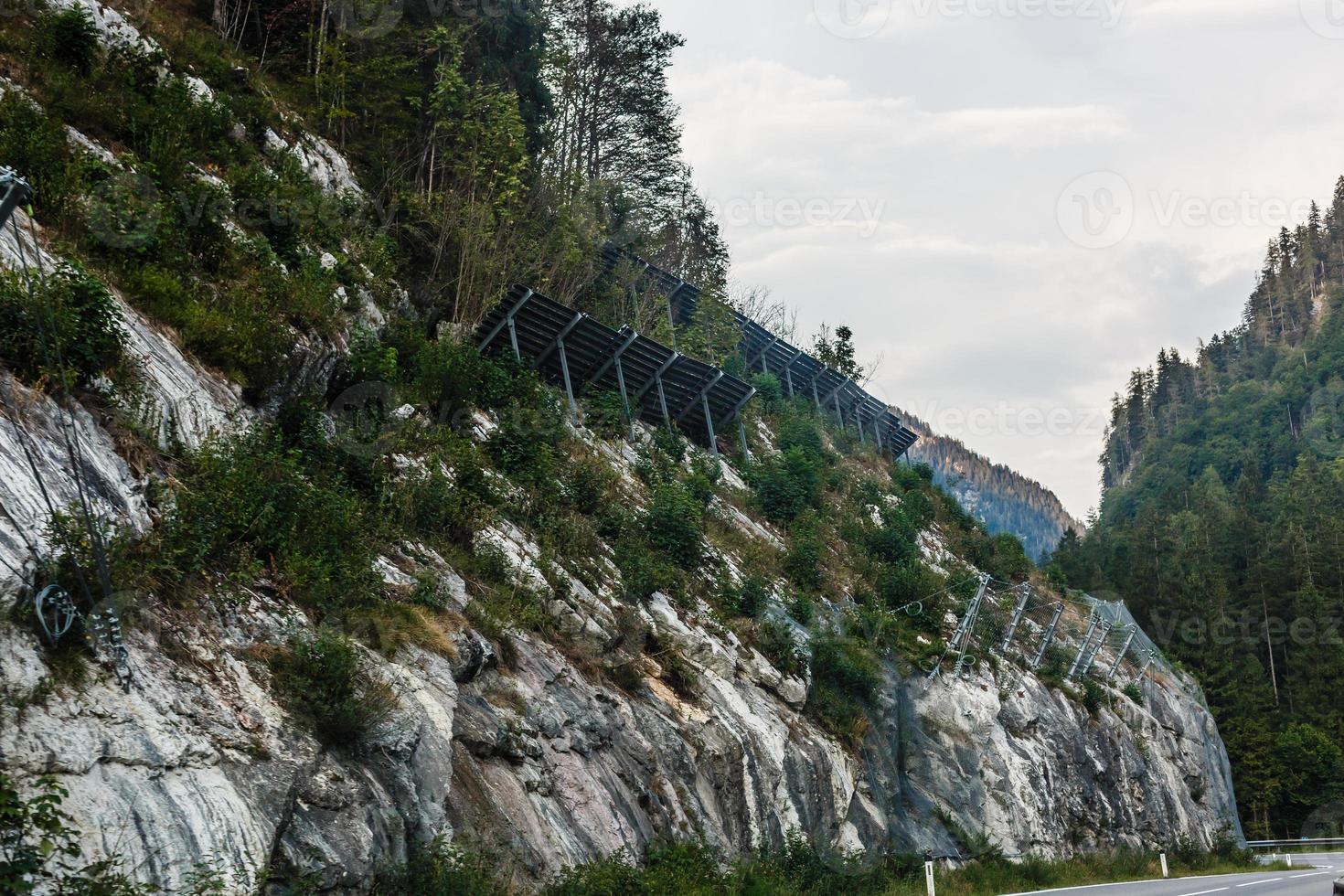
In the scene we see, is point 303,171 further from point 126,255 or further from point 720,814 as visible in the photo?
point 720,814

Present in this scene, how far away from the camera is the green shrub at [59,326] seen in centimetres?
1070

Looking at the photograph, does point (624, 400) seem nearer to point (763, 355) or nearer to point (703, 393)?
point (703, 393)

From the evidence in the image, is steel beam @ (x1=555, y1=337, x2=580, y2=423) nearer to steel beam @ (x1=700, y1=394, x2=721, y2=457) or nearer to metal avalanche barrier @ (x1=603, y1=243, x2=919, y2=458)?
steel beam @ (x1=700, y1=394, x2=721, y2=457)

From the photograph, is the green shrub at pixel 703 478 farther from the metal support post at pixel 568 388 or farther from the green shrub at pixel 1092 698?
the green shrub at pixel 1092 698

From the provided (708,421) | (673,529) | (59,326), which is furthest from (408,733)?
(708,421)

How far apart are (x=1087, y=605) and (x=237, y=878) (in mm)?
44152

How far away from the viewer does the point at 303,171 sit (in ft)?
70.9

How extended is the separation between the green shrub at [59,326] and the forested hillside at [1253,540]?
4967 cm

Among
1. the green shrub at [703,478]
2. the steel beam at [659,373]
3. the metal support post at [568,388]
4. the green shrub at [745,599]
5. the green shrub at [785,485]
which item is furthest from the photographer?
the green shrub at [785,485]

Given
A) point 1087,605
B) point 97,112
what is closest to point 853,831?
point 97,112
